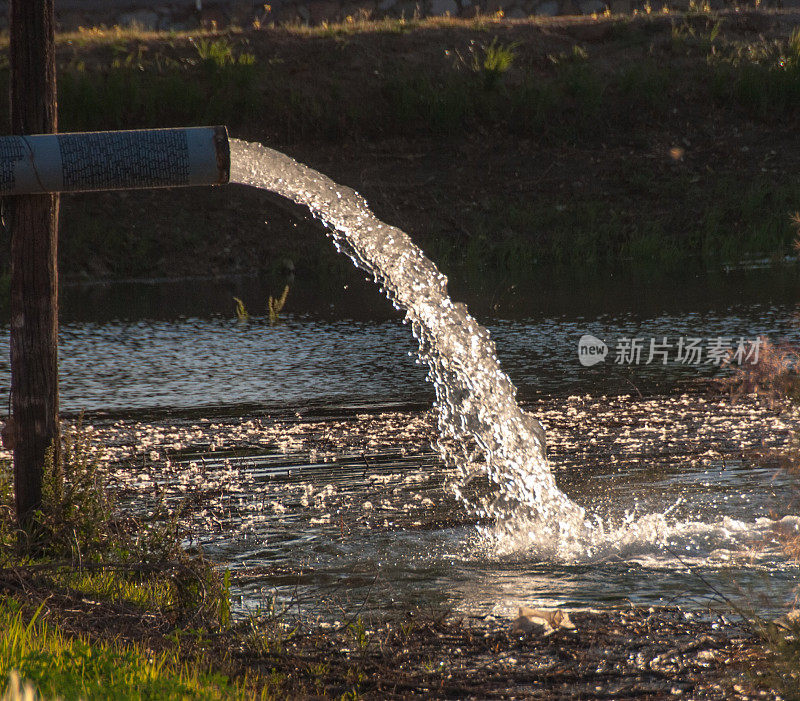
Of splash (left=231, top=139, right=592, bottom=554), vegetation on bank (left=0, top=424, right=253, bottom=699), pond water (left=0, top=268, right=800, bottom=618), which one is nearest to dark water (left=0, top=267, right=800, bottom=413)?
pond water (left=0, top=268, right=800, bottom=618)

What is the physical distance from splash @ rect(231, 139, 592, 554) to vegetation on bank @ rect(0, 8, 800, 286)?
11.6 meters

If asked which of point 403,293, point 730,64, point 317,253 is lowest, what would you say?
point 317,253

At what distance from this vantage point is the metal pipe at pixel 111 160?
5.88 meters

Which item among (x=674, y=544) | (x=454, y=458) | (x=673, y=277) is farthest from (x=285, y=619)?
(x=673, y=277)

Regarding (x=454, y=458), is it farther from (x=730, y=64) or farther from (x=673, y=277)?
(x=730, y=64)

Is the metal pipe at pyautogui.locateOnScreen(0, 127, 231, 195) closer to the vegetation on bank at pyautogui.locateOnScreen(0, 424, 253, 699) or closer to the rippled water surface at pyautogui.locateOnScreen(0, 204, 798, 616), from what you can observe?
the vegetation on bank at pyautogui.locateOnScreen(0, 424, 253, 699)

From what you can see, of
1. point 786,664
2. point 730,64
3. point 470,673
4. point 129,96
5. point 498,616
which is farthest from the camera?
point 730,64

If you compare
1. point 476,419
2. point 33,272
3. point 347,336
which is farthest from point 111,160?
point 347,336

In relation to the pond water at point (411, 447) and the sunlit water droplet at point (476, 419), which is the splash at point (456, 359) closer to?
the sunlit water droplet at point (476, 419)

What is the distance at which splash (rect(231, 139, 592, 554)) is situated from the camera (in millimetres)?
7203

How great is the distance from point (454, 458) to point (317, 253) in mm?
13392

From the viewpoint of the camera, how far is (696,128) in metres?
25.2

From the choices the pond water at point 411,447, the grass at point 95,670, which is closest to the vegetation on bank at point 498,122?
the pond water at point 411,447

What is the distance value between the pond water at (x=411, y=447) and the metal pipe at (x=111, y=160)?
80.8 inches
